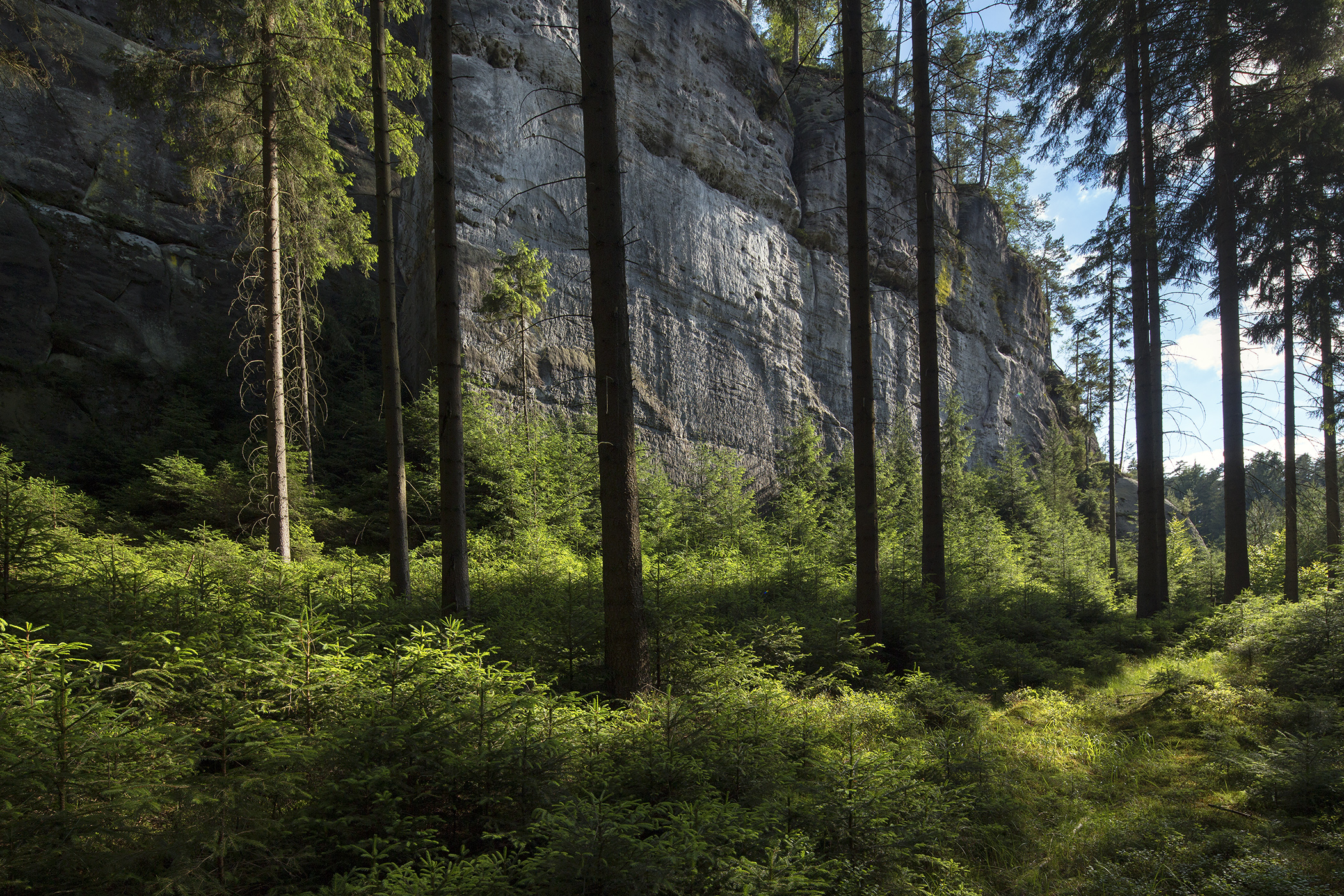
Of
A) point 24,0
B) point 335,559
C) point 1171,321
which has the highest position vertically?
point 24,0

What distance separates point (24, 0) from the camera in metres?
14.7

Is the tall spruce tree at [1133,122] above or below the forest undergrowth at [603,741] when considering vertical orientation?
above

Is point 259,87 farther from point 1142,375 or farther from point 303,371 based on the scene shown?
point 1142,375

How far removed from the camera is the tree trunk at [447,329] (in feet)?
22.7

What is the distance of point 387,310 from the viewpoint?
29.2 ft

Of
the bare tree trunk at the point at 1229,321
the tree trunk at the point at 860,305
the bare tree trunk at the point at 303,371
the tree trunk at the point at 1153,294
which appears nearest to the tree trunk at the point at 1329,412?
the bare tree trunk at the point at 1229,321

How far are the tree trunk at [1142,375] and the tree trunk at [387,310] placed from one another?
14.3 meters

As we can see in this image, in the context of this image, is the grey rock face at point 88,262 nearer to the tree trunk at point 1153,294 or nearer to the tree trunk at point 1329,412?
the tree trunk at point 1153,294

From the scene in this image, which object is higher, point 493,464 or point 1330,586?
point 493,464

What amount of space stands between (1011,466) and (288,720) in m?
27.9

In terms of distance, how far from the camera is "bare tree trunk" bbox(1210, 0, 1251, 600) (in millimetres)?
11000

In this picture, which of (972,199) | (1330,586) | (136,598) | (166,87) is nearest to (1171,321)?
(1330,586)

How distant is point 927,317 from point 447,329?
8.05 meters

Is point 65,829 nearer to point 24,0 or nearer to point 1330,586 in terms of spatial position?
point 1330,586
